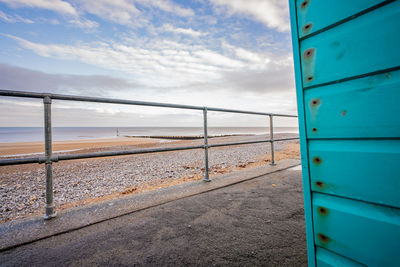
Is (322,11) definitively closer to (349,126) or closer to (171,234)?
(349,126)

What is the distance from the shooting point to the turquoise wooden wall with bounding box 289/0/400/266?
0.63 m

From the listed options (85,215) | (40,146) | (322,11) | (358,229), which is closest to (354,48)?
(322,11)

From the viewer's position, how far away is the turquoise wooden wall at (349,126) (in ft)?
2.07

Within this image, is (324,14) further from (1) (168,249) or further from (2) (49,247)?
(2) (49,247)

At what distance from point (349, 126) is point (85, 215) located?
6.36 ft

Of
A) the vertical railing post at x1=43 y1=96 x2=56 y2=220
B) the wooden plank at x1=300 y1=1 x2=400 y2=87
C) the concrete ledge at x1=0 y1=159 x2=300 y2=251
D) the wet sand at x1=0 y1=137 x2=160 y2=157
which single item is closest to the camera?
the wooden plank at x1=300 y1=1 x2=400 y2=87

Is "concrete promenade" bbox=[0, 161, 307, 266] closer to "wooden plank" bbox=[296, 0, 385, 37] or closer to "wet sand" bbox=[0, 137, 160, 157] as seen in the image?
"wooden plank" bbox=[296, 0, 385, 37]

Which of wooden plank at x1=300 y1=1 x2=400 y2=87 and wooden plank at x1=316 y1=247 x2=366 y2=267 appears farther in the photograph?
wooden plank at x1=316 y1=247 x2=366 y2=267

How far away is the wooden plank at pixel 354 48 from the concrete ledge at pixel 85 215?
1682 mm

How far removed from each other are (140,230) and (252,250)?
790 millimetres

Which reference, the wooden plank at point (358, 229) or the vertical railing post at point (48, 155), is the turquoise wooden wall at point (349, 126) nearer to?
the wooden plank at point (358, 229)

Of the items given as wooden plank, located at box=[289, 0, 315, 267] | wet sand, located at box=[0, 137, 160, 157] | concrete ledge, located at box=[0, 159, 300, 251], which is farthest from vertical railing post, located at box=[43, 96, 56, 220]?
wet sand, located at box=[0, 137, 160, 157]

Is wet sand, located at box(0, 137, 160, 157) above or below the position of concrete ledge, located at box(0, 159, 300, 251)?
above

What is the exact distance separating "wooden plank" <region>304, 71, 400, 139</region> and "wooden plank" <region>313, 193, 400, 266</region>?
0.92 ft
